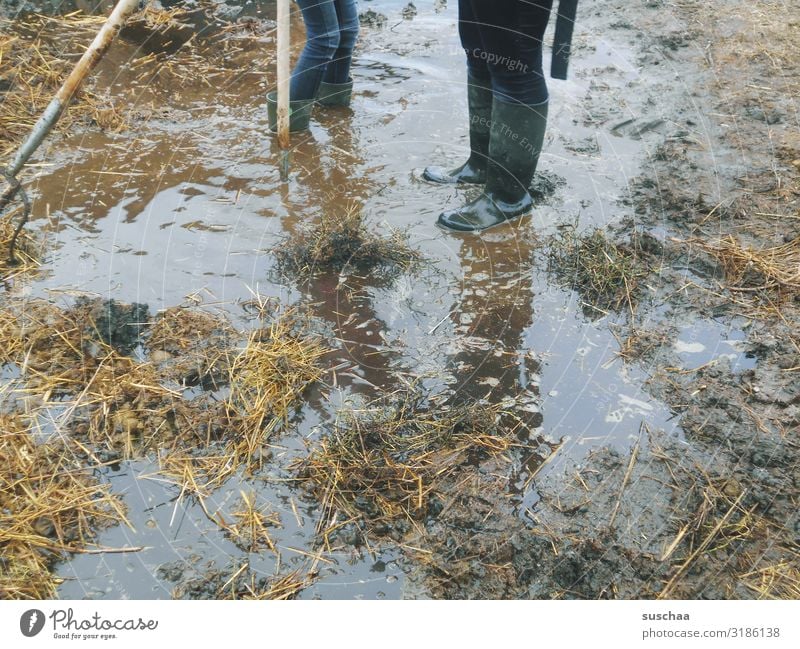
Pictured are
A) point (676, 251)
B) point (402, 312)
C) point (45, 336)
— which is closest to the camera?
point (45, 336)

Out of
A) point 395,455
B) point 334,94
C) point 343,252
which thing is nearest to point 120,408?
point 395,455

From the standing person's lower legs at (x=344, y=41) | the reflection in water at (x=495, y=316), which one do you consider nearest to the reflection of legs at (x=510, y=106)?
the reflection in water at (x=495, y=316)

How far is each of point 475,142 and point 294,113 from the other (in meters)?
1.15

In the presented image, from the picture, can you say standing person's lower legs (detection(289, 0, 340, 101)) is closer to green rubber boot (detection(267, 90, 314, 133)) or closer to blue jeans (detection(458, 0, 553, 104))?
green rubber boot (detection(267, 90, 314, 133))

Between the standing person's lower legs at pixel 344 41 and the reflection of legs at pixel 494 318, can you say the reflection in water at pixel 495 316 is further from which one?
the standing person's lower legs at pixel 344 41

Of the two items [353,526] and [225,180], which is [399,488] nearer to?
[353,526]

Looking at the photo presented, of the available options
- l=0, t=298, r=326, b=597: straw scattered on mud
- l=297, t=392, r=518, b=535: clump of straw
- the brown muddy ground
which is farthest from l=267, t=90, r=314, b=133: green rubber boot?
l=297, t=392, r=518, b=535: clump of straw

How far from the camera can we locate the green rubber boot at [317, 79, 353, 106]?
4535mm

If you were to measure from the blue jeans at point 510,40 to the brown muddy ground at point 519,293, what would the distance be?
2.29 feet

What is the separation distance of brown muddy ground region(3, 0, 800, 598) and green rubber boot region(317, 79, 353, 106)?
0.55 feet

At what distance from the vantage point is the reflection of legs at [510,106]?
9.96ft

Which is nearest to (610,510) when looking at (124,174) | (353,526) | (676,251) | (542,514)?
(542,514)

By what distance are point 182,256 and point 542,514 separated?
209 centimetres

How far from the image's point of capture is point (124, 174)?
3.91 meters
